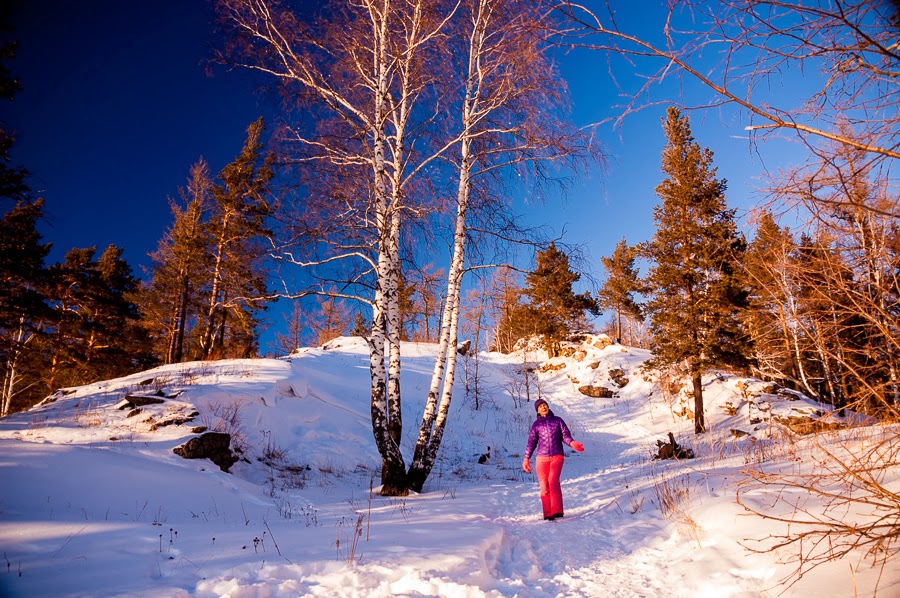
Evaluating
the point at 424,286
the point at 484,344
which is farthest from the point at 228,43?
the point at 484,344

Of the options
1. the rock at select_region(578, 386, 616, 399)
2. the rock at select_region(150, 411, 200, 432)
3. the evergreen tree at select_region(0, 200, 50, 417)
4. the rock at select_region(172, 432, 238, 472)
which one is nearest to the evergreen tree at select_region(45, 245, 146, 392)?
the evergreen tree at select_region(0, 200, 50, 417)

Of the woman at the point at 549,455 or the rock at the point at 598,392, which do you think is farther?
the rock at the point at 598,392

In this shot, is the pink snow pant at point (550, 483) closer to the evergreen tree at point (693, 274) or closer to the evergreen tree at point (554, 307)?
the evergreen tree at point (693, 274)

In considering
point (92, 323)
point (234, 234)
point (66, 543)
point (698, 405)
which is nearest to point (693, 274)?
point (698, 405)

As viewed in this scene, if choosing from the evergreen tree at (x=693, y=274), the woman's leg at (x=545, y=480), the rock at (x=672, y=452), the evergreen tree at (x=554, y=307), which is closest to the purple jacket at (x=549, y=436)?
the woman's leg at (x=545, y=480)

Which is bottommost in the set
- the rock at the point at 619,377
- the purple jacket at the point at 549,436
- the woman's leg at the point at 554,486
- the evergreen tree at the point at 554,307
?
the woman's leg at the point at 554,486

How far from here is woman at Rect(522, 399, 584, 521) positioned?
575 centimetres

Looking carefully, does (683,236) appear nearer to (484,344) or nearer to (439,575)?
(439,575)

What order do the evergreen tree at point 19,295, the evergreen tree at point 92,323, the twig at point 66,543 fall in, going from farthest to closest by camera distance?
the evergreen tree at point 92,323 → the evergreen tree at point 19,295 → the twig at point 66,543

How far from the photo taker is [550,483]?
5824 millimetres

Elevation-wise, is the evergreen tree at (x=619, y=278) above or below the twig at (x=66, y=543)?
above

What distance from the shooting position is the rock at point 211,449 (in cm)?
723

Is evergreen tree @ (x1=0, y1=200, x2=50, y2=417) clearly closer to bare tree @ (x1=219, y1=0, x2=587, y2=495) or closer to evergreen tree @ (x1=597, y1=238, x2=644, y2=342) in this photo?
bare tree @ (x1=219, y1=0, x2=587, y2=495)

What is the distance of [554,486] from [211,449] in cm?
635
